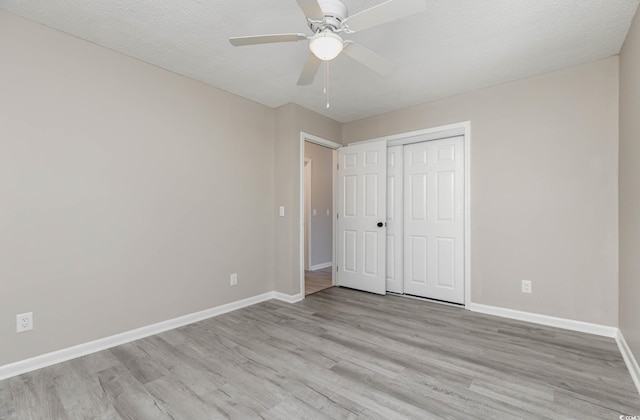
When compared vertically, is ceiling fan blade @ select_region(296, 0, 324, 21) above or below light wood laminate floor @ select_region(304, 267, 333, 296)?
above

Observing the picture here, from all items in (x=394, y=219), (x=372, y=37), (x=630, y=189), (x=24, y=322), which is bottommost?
(x=24, y=322)

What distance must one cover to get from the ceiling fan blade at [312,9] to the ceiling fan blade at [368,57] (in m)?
0.30

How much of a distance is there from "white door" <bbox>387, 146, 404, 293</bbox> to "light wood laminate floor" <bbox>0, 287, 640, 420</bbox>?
1.12 m

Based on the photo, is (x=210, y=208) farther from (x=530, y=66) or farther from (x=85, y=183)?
(x=530, y=66)

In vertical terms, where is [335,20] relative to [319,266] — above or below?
above

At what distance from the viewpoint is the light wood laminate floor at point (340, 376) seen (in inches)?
67.4

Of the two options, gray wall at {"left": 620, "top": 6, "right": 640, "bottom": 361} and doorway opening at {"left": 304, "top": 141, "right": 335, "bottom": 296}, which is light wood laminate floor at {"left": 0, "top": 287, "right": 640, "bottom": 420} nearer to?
gray wall at {"left": 620, "top": 6, "right": 640, "bottom": 361}

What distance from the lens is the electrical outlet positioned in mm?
2092

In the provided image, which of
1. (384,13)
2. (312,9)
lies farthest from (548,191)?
(312,9)

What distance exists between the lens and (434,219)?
3.81m

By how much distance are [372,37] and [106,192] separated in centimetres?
251

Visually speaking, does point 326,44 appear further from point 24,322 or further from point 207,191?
point 24,322

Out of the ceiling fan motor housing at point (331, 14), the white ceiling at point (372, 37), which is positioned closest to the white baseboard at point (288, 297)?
the white ceiling at point (372, 37)

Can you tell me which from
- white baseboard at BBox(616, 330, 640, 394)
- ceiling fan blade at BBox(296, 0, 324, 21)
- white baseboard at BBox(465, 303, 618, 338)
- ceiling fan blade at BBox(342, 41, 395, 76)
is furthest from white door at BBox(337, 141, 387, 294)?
ceiling fan blade at BBox(296, 0, 324, 21)
